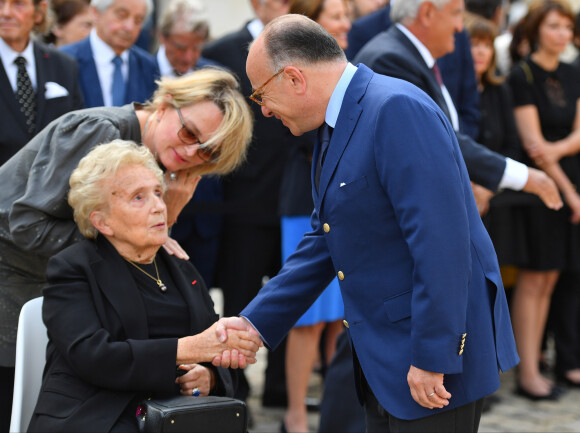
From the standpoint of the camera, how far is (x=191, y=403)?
9.85ft

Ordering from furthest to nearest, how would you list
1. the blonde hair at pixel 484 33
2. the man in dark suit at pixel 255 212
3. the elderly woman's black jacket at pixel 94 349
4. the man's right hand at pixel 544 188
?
the blonde hair at pixel 484 33 < the man in dark suit at pixel 255 212 < the man's right hand at pixel 544 188 < the elderly woman's black jacket at pixel 94 349

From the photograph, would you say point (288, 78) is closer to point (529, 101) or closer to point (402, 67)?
point (402, 67)

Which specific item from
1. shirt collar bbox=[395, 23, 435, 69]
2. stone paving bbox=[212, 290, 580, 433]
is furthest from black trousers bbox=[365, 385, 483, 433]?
stone paving bbox=[212, 290, 580, 433]

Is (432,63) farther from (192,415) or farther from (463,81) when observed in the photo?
(192,415)

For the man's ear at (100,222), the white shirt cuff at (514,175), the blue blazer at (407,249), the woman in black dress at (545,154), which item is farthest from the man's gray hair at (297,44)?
the woman in black dress at (545,154)

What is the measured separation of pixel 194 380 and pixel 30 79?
6.74ft

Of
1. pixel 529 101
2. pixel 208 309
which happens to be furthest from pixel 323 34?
pixel 529 101

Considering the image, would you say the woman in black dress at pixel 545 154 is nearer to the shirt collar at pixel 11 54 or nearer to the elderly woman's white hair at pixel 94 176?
the shirt collar at pixel 11 54

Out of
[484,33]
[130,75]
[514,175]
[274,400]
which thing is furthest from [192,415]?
[484,33]

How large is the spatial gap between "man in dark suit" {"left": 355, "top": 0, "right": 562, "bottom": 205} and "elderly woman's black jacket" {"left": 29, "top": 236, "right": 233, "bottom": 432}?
1.80 metres

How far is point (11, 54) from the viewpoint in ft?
14.8

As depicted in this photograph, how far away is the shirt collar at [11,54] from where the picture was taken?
447cm

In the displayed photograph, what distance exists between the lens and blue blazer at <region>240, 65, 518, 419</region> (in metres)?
2.54

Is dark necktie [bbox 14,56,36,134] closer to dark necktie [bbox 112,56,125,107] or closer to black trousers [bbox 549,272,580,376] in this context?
dark necktie [bbox 112,56,125,107]
